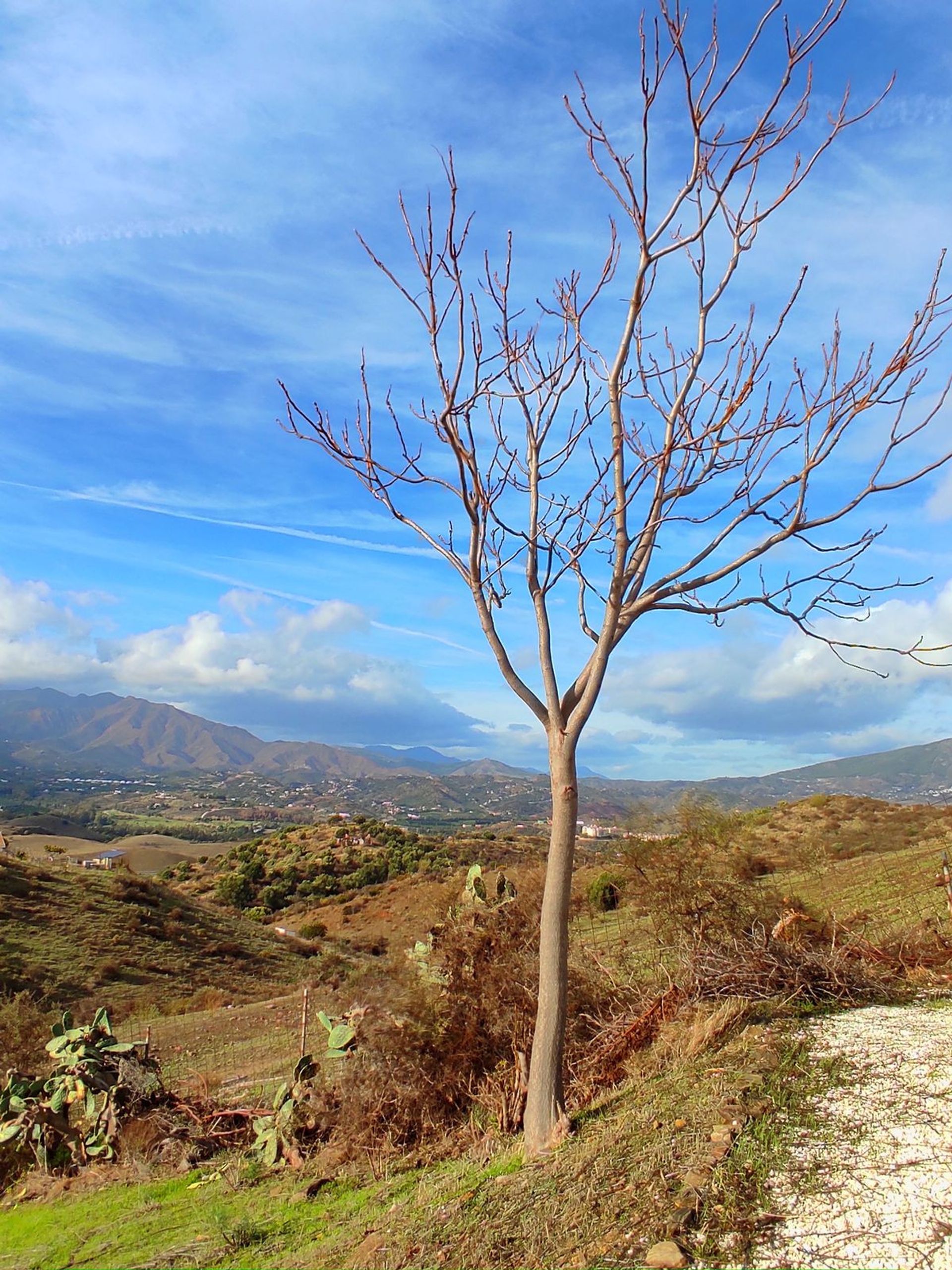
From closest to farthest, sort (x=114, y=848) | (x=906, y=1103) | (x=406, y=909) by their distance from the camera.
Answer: (x=906, y=1103), (x=406, y=909), (x=114, y=848)

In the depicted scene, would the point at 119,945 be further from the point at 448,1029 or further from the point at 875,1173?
the point at 875,1173

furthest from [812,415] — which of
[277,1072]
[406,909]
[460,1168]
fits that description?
[277,1072]

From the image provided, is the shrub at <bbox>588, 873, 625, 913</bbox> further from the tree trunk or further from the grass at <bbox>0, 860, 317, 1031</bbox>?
the grass at <bbox>0, 860, 317, 1031</bbox>

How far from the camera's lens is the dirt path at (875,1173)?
12.2 ft

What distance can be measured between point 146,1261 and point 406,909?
22.9 feet

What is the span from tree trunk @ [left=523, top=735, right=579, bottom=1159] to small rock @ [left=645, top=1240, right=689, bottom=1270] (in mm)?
2231

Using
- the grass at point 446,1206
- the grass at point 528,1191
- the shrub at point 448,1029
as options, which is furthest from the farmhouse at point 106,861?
the shrub at point 448,1029

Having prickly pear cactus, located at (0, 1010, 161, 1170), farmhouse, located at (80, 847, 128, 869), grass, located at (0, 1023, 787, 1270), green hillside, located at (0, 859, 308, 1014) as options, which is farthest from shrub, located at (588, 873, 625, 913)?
farmhouse, located at (80, 847, 128, 869)

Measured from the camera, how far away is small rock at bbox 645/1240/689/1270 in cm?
375

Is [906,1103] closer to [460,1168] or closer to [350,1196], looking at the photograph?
[460,1168]

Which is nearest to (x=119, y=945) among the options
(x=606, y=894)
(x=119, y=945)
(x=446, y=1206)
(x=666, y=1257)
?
(x=119, y=945)

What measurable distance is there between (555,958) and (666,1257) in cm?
244

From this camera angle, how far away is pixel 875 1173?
4.37 metres

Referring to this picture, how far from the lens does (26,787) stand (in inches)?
6594
